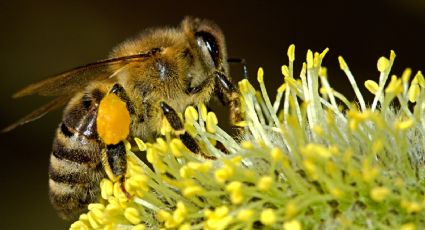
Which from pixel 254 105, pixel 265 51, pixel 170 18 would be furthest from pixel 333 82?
pixel 254 105

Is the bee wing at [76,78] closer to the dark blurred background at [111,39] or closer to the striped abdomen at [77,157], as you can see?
the striped abdomen at [77,157]

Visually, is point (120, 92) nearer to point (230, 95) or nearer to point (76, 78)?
point (76, 78)

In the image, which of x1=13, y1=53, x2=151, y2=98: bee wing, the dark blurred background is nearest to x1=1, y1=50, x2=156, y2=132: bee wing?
x1=13, y1=53, x2=151, y2=98: bee wing

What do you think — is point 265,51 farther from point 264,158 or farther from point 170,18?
point 264,158

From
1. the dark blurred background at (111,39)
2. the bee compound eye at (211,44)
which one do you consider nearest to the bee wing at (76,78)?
the bee compound eye at (211,44)

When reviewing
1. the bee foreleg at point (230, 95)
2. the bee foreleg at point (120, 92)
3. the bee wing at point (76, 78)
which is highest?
the bee wing at point (76, 78)

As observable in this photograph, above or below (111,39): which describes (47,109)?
above

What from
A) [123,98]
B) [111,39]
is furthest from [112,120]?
[111,39]
